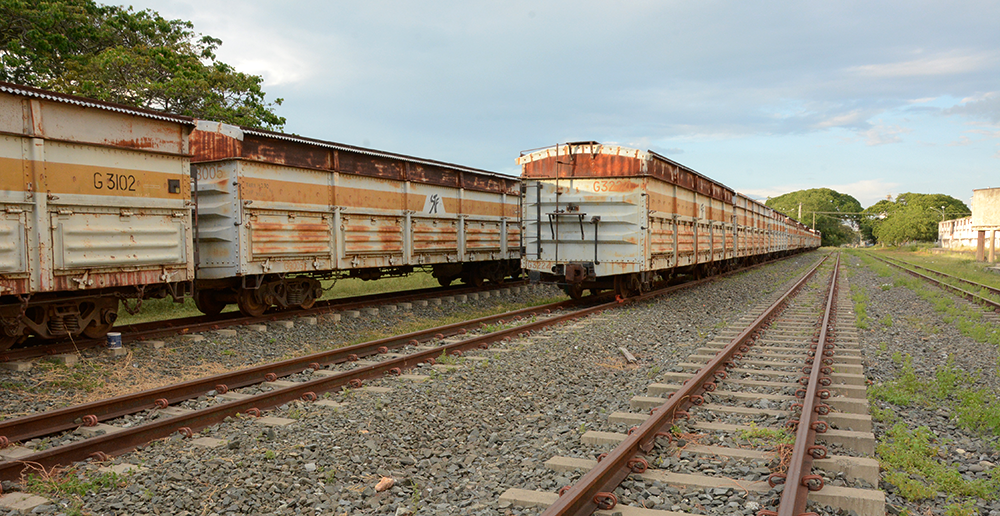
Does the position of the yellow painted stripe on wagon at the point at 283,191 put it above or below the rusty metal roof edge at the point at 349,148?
below

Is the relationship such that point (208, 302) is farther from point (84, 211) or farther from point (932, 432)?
point (932, 432)

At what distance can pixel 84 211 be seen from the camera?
25.1 feet

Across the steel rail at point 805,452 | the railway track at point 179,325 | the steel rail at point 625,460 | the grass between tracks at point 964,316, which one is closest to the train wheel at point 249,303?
the railway track at point 179,325

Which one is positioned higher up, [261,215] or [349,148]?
[349,148]

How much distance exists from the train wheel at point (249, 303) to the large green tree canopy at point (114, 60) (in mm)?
7881

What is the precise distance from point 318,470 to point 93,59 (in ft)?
55.2

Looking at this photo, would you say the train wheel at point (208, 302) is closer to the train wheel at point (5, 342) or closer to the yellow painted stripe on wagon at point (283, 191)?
the yellow painted stripe on wagon at point (283, 191)

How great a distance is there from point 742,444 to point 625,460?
1156 mm

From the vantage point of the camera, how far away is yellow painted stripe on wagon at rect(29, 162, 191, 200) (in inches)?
290

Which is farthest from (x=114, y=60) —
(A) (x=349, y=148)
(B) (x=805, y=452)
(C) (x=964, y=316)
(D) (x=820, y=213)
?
(D) (x=820, y=213)

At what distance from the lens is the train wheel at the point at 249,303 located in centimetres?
1055

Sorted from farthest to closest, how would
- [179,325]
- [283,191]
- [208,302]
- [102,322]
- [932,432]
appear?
[208,302] < [283,191] < [179,325] < [102,322] < [932,432]

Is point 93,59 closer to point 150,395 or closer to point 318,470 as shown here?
point 150,395

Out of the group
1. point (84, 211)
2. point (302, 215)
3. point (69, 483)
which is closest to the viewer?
point (69, 483)
